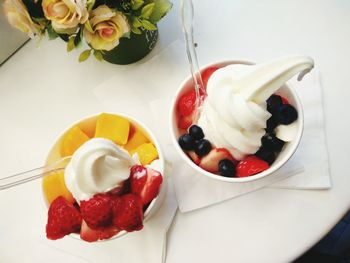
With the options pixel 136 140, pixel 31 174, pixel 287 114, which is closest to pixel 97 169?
pixel 136 140

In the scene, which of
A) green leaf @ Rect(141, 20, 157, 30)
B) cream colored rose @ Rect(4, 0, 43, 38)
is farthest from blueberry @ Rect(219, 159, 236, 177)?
cream colored rose @ Rect(4, 0, 43, 38)

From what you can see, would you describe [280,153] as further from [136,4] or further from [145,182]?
[136,4]

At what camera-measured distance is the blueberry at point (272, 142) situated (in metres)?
0.76

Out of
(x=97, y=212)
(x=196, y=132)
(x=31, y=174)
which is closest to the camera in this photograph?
(x=97, y=212)

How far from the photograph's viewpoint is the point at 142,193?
2.34 feet

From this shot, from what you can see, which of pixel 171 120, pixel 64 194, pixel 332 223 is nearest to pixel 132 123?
pixel 171 120

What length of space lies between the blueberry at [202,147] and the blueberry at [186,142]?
0.03 ft

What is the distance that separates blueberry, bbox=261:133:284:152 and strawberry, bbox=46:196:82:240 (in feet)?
1.19

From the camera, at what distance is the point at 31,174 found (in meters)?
0.88

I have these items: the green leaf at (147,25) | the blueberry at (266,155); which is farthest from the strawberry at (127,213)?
the green leaf at (147,25)

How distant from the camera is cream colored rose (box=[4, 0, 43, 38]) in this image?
30.2 inches

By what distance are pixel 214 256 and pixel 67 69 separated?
582 mm

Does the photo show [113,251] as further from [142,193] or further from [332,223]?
[332,223]

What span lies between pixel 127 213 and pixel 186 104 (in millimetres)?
254
